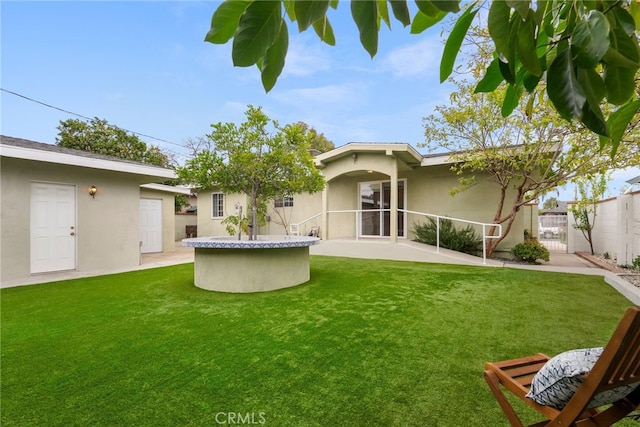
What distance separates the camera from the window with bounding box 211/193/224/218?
55.1 ft

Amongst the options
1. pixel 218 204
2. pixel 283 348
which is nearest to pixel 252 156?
pixel 283 348

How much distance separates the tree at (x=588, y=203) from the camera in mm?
10773

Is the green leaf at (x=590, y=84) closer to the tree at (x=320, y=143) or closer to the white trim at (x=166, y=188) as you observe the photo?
the white trim at (x=166, y=188)

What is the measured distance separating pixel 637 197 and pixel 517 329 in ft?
22.1

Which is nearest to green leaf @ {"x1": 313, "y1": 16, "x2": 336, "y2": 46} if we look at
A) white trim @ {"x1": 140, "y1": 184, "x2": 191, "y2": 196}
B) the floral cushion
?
the floral cushion

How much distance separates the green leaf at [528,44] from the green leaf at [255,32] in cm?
50

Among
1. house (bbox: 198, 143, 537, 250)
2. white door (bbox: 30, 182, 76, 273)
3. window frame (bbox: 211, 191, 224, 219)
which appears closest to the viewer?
white door (bbox: 30, 182, 76, 273)

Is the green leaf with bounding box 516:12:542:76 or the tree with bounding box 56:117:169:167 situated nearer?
the green leaf with bounding box 516:12:542:76

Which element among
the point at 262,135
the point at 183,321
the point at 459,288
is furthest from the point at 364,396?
the point at 262,135

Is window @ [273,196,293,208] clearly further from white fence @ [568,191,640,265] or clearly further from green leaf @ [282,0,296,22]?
green leaf @ [282,0,296,22]

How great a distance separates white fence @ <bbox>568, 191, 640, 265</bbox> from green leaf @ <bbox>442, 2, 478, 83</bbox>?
378 inches

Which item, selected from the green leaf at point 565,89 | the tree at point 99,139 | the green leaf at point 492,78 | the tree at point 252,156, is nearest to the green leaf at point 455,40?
the green leaf at point 492,78

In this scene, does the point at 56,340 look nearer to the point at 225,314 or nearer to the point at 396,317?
the point at 225,314

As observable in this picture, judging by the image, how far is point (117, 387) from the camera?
2.56 m
